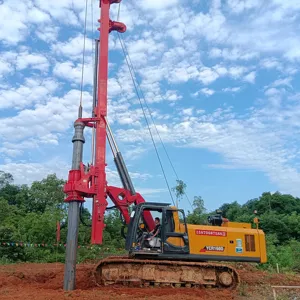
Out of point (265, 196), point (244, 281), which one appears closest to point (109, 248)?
point (244, 281)

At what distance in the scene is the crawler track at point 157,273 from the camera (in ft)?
38.0

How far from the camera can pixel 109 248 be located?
24.1 m

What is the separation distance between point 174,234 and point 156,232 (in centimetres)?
53

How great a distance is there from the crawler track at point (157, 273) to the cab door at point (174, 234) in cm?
42

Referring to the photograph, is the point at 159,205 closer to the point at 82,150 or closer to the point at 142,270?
the point at 142,270

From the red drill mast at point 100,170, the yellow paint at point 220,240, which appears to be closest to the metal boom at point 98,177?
the red drill mast at point 100,170

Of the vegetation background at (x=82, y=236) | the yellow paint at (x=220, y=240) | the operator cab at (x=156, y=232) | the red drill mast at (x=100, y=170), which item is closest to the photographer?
the red drill mast at (x=100, y=170)

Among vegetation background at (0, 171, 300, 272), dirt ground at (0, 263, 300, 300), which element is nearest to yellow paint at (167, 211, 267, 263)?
dirt ground at (0, 263, 300, 300)

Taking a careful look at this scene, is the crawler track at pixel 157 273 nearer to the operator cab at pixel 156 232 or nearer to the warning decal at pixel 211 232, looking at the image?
the operator cab at pixel 156 232

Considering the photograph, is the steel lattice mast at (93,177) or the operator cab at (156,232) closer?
the steel lattice mast at (93,177)

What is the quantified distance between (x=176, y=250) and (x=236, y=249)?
77.9 inches

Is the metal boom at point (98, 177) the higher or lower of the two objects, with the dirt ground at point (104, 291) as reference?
higher

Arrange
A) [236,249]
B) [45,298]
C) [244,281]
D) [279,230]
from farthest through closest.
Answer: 1. [279,230]
2. [244,281]
3. [236,249]
4. [45,298]

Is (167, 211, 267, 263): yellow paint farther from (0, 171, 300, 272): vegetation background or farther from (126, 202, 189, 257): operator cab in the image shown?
(0, 171, 300, 272): vegetation background
